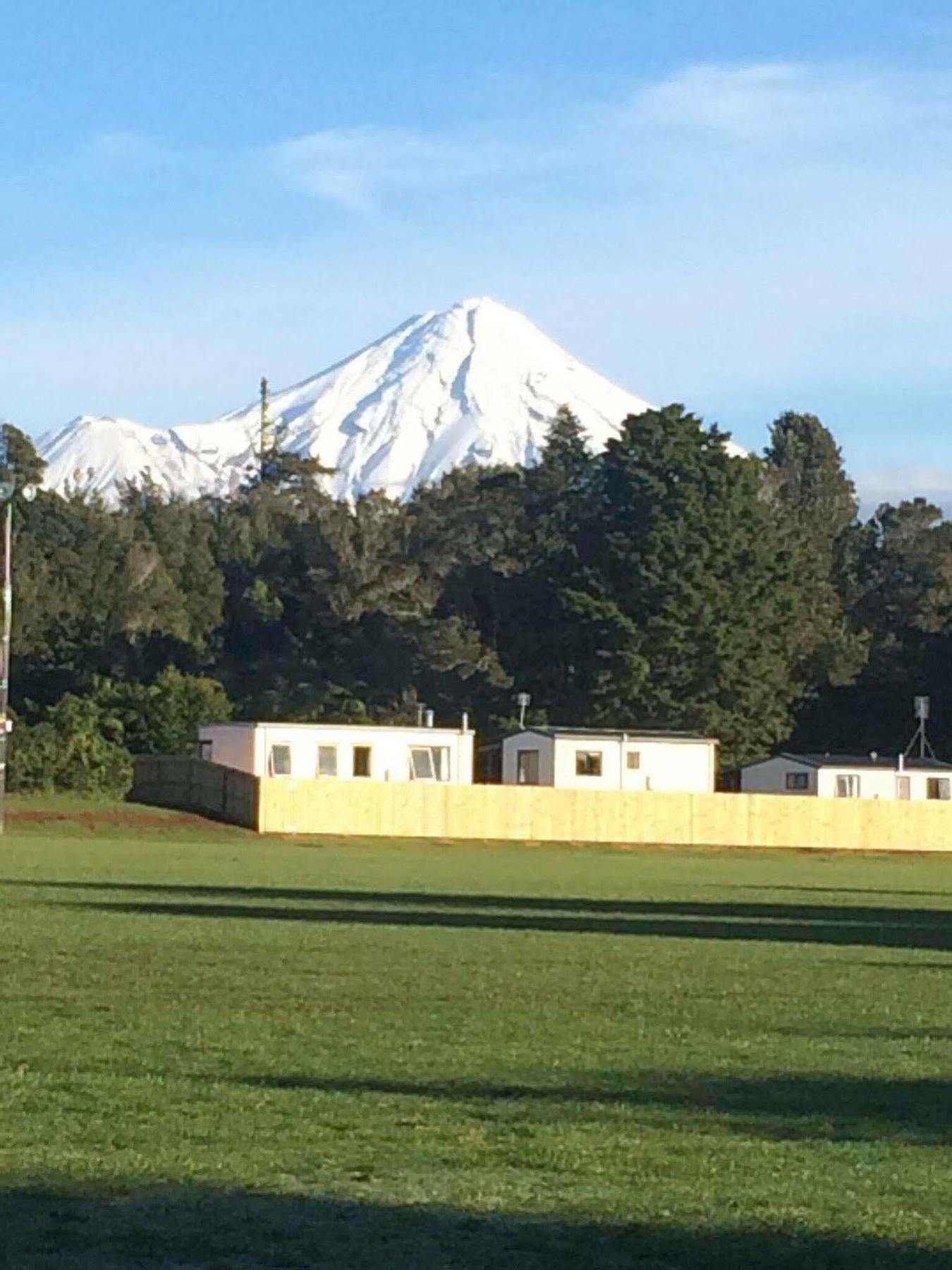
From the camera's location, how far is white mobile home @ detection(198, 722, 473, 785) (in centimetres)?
8069

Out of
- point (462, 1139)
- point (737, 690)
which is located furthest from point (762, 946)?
point (737, 690)

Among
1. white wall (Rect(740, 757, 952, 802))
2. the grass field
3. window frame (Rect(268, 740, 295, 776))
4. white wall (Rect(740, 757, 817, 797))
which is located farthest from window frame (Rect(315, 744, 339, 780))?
the grass field

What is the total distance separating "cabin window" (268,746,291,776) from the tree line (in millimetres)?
10048

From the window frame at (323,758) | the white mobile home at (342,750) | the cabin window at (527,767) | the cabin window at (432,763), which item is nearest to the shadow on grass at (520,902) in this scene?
the white mobile home at (342,750)

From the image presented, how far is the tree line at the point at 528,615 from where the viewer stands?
335 ft

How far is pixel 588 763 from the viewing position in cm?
8669

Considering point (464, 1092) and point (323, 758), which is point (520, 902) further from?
point (323, 758)

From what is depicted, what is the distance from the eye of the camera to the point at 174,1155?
10.7 m

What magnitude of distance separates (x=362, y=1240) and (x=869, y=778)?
82473 mm

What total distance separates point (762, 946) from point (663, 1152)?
1550cm

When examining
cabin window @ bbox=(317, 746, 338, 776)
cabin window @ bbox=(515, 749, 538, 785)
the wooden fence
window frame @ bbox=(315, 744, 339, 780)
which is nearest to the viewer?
the wooden fence

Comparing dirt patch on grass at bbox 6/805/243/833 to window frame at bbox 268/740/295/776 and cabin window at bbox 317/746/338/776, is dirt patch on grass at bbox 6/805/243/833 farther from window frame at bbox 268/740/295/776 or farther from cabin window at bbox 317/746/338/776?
cabin window at bbox 317/746/338/776

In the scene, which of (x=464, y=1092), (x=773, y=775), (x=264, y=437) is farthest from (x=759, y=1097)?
(x=264, y=437)

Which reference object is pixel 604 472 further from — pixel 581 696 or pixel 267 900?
pixel 267 900
